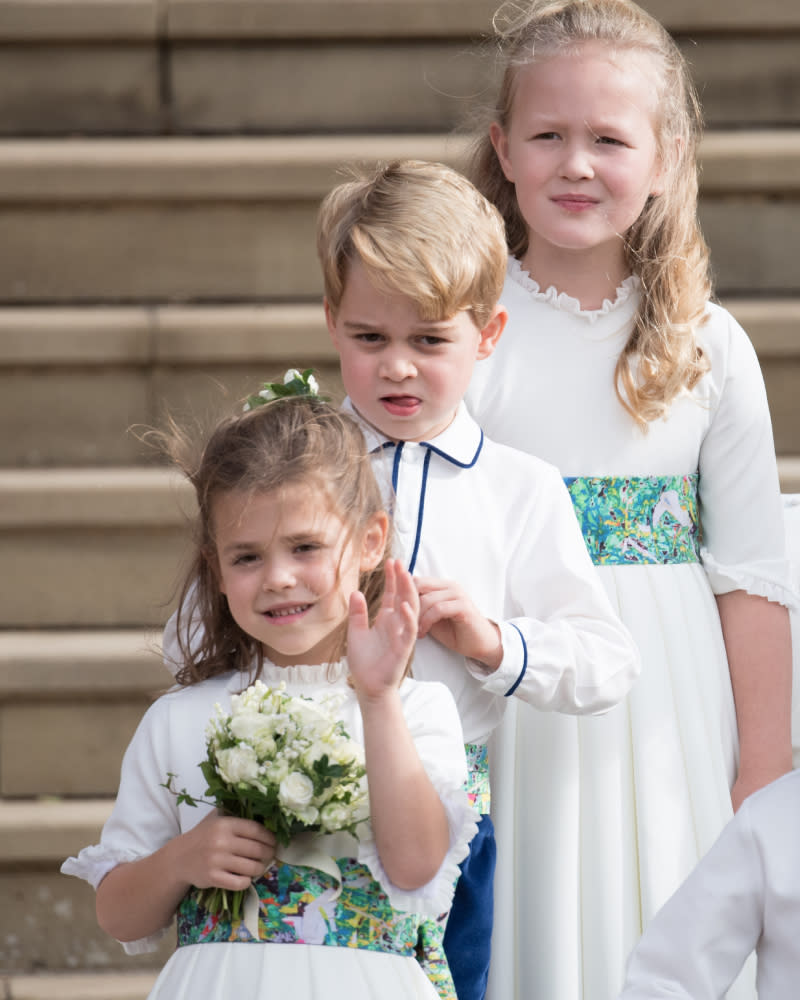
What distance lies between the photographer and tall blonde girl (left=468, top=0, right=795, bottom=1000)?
2.03 meters

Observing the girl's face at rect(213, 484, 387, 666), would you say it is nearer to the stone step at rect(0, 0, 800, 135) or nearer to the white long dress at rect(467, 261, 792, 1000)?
the white long dress at rect(467, 261, 792, 1000)

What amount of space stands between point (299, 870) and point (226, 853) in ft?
0.32

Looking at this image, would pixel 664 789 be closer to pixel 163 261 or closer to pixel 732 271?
pixel 732 271

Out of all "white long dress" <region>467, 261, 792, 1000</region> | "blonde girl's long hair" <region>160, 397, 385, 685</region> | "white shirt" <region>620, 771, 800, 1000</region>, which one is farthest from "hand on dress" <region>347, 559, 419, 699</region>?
"white long dress" <region>467, 261, 792, 1000</region>

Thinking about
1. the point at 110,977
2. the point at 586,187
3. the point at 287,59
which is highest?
the point at 287,59

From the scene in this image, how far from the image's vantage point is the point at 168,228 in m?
3.45

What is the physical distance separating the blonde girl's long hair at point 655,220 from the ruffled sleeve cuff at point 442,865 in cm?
73

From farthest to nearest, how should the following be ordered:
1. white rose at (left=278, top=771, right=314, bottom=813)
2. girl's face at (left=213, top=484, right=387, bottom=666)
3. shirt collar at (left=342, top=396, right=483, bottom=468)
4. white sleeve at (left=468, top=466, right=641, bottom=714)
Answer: shirt collar at (left=342, top=396, right=483, bottom=468) < white sleeve at (left=468, top=466, right=641, bottom=714) < girl's face at (left=213, top=484, right=387, bottom=666) < white rose at (left=278, top=771, right=314, bottom=813)

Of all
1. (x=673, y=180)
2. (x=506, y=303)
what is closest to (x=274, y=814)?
(x=506, y=303)

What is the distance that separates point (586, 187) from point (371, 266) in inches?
17.2

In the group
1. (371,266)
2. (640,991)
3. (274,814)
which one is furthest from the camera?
(371,266)

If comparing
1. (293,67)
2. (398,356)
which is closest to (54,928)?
(398,356)

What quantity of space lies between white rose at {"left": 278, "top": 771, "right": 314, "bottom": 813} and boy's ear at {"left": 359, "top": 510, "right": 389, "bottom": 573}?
0.31 metres

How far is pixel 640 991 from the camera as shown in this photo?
1.42 m
